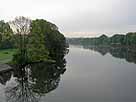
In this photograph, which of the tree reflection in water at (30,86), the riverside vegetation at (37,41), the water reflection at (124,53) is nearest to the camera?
the tree reflection in water at (30,86)

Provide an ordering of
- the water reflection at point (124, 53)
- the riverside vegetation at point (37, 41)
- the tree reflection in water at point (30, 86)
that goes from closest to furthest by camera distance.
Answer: the tree reflection in water at point (30, 86)
the riverside vegetation at point (37, 41)
the water reflection at point (124, 53)

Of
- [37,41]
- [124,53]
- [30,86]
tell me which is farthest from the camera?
[124,53]

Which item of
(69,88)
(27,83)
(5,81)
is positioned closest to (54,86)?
(69,88)

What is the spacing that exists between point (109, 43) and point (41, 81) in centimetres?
15289

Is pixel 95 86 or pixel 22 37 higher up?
pixel 22 37

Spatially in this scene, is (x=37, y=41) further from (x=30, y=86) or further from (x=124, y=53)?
(x=124, y=53)

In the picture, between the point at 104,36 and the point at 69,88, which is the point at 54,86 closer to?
the point at 69,88

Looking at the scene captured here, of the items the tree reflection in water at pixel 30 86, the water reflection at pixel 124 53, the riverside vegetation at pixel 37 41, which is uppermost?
the riverside vegetation at pixel 37 41

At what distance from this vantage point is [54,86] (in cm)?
2630

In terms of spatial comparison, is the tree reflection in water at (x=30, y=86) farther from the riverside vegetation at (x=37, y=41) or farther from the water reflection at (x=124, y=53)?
the water reflection at (x=124, y=53)

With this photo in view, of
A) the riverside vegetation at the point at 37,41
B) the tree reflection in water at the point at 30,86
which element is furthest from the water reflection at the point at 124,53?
the tree reflection in water at the point at 30,86

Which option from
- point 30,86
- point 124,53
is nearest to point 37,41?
point 30,86

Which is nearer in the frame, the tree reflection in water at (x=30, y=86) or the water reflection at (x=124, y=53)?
the tree reflection in water at (x=30, y=86)

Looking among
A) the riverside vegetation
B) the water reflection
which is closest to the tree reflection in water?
the riverside vegetation
